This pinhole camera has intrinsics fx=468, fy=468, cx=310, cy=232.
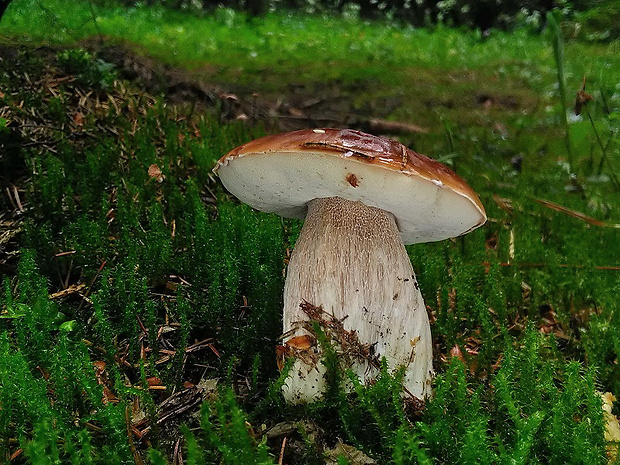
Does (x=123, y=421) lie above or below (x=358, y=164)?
below

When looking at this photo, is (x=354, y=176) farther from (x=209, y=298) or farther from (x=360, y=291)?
(x=209, y=298)

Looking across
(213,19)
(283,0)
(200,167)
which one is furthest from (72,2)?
(283,0)

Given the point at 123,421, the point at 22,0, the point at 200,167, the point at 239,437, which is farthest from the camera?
the point at 22,0

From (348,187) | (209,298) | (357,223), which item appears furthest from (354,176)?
(209,298)

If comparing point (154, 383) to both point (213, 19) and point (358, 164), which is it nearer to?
point (358, 164)

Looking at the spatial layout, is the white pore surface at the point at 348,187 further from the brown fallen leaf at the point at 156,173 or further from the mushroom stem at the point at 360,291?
the brown fallen leaf at the point at 156,173

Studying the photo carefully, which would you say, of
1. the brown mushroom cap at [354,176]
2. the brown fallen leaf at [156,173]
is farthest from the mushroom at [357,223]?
the brown fallen leaf at [156,173]
